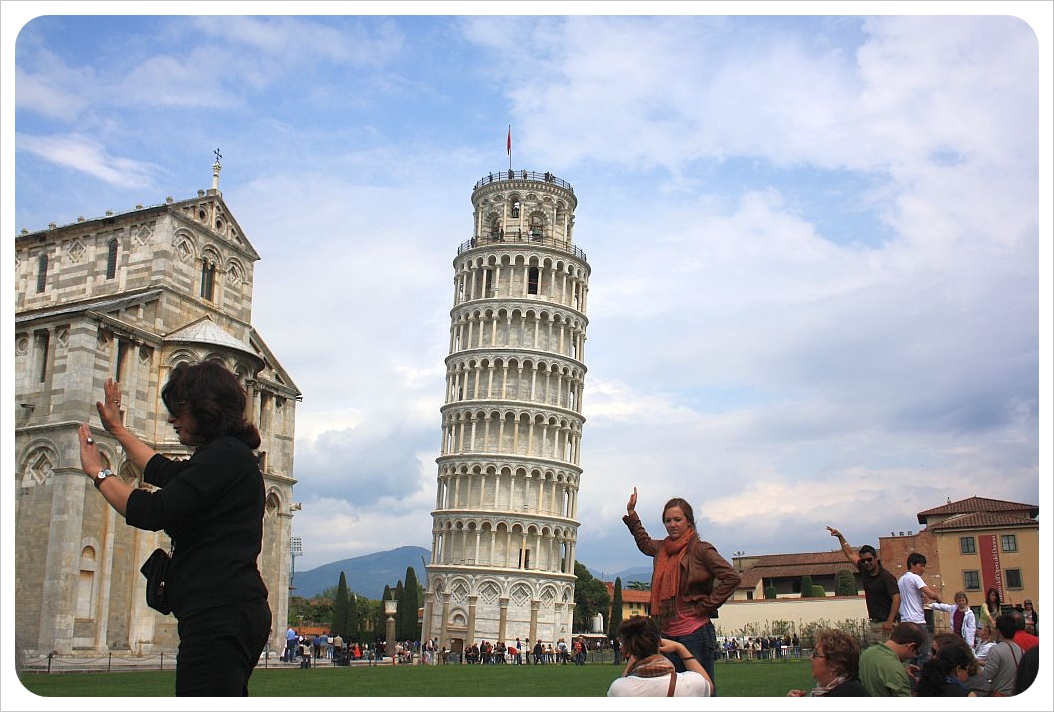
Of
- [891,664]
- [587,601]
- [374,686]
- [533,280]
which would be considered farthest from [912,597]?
[587,601]

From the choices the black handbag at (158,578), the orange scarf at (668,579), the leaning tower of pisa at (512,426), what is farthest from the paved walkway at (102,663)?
the leaning tower of pisa at (512,426)

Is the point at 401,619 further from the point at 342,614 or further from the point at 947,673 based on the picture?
the point at 947,673

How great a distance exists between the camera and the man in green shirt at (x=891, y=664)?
7809 mm

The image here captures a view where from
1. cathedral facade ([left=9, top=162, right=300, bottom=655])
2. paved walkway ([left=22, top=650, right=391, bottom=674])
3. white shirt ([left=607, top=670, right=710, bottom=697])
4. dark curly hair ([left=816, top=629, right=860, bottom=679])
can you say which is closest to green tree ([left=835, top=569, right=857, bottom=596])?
cathedral facade ([left=9, top=162, right=300, bottom=655])

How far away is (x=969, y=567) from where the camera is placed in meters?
60.6

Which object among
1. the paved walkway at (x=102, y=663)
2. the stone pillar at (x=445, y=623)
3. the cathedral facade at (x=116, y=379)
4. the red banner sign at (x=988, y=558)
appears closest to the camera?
the paved walkway at (x=102, y=663)

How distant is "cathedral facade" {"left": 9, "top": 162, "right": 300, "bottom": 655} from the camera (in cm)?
3425

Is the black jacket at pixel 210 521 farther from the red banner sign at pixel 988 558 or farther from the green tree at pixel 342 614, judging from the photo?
the green tree at pixel 342 614

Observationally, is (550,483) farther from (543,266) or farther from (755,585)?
(755,585)

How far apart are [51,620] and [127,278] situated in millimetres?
13644

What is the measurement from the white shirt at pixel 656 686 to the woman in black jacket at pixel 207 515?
2.12m

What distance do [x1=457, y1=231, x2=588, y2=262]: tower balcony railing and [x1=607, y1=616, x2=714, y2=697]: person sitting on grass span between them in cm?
6975

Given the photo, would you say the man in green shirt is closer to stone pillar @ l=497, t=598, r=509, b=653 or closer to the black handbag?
the black handbag

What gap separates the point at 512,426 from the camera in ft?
241
